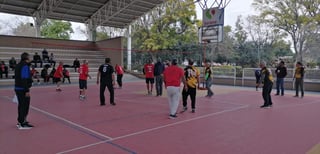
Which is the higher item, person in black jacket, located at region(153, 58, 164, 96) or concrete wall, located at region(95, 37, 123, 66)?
concrete wall, located at region(95, 37, 123, 66)

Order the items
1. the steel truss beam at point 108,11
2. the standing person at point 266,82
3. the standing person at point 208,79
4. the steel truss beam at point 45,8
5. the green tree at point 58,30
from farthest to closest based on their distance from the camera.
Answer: the green tree at point 58,30, the steel truss beam at point 108,11, the steel truss beam at point 45,8, the standing person at point 208,79, the standing person at point 266,82

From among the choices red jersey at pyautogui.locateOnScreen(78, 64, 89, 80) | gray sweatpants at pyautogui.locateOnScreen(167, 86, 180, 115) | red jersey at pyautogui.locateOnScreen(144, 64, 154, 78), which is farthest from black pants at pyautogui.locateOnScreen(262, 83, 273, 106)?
red jersey at pyautogui.locateOnScreen(78, 64, 89, 80)

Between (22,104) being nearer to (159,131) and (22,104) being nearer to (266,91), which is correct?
(159,131)

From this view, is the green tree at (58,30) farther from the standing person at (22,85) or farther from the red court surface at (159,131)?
the standing person at (22,85)

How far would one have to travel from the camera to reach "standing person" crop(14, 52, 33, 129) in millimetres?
5773

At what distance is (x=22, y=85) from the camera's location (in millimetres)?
5809

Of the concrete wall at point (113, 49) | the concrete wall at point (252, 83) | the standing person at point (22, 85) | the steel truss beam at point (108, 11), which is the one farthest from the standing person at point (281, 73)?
the steel truss beam at point (108, 11)

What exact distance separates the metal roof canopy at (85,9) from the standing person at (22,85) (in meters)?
19.2

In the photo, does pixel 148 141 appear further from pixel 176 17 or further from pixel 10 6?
pixel 176 17

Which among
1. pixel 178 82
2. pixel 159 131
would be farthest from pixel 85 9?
pixel 159 131

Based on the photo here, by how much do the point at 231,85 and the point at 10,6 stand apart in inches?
801

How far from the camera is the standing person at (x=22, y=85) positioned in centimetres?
577

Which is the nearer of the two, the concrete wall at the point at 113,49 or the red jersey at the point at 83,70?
the red jersey at the point at 83,70

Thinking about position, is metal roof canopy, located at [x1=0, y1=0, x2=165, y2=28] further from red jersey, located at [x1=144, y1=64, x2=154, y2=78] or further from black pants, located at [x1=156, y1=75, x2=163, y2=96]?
black pants, located at [x1=156, y1=75, x2=163, y2=96]
